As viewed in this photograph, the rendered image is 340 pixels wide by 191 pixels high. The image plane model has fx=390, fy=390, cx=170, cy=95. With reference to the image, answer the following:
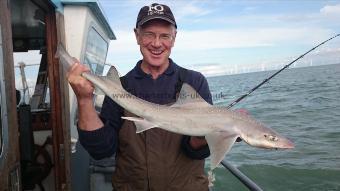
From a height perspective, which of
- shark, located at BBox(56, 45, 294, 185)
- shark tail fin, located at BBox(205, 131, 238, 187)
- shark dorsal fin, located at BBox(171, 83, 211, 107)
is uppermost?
shark dorsal fin, located at BBox(171, 83, 211, 107)

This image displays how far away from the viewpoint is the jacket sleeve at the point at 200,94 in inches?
131

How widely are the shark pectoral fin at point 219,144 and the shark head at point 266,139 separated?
128 millimetres

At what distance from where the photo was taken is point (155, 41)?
11.3 feet

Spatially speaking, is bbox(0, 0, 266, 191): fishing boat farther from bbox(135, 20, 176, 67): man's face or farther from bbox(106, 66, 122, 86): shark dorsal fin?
bbox(135, 20, 176, 67): man's face

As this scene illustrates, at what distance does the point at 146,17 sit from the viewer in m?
3.46

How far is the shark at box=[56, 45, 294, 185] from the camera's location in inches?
120

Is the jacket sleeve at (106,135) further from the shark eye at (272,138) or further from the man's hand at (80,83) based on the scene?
the shark eye at (272,138)

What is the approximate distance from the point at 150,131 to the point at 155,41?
2.60ft

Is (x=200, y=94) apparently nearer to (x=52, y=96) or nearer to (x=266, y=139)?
(x=266, y=139)

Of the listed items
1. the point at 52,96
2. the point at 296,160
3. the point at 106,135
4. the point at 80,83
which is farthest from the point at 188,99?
the point at 296,160

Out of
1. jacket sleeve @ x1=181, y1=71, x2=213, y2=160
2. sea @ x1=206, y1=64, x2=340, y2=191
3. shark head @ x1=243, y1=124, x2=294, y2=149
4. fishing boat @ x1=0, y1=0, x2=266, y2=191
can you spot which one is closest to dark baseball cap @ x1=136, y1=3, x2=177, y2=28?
jacket sleeve @ x1=181, y1=71, x2=213, y2=160

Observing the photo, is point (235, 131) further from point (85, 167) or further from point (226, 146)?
point (85, 167)

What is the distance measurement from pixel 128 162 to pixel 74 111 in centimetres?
233

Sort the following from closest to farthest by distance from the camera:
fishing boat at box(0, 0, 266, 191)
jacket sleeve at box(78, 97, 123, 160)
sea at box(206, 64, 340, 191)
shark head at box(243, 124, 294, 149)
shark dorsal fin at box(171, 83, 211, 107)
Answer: shark head at box(243, 124, 294, 149) → shark dorsal fin at box(171, 83, 211, 107) → jacket sleeve at box(78, 97, 123, 160) → fishing boat at box(0, 0, 266, 191) → sea at box(206, 64, 340, 191)
